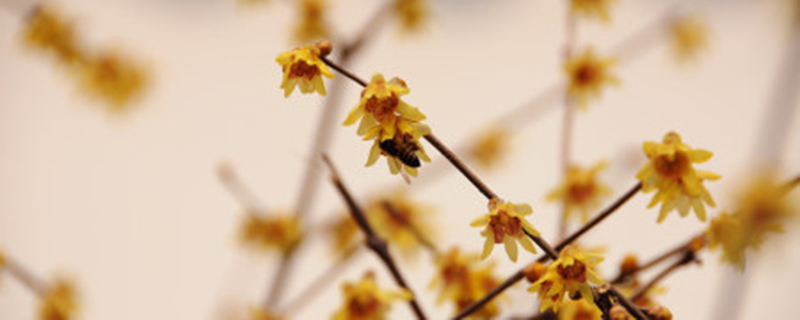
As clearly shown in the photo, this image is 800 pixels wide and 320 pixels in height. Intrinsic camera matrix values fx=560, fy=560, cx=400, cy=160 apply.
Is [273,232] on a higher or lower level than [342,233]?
higher

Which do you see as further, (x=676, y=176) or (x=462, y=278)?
(x=462, y=278)

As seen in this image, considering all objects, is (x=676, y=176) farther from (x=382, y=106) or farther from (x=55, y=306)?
(x=55, y=306)

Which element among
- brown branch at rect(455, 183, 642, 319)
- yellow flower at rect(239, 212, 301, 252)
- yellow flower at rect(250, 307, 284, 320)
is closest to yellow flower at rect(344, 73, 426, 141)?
brown branch at rect(455, 183, 642, 319)

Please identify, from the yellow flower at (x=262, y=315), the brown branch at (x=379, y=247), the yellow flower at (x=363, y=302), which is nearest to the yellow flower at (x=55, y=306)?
the yellow flower at (x=262, y=315)

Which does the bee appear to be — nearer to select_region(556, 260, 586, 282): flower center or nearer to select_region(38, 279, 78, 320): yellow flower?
Result: select_region(556, 260, 586, 282): flower center

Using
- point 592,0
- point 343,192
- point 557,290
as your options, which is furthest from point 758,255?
point 592,0

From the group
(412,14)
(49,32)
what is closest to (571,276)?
(412,14)

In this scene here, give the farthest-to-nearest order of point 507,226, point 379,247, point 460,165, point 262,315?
point 262,315 → point 379,247 → point 507,226 → point 460,165

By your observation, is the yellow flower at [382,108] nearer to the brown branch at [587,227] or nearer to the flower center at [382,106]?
the flower center at [382,106]
